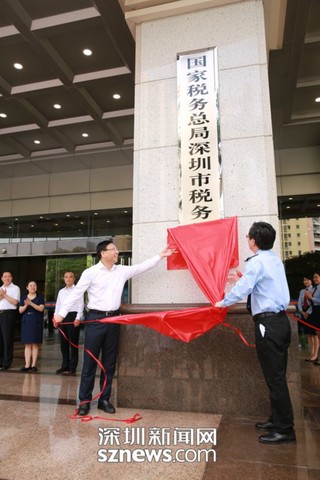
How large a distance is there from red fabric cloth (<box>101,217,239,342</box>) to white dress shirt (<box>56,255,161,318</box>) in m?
0.21

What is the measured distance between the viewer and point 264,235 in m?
3.16

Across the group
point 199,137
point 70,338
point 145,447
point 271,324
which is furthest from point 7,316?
point 271,324

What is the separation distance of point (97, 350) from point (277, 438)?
6.01 feet

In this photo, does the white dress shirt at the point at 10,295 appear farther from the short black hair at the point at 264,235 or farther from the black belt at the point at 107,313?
the short black hair at the point at 264,235

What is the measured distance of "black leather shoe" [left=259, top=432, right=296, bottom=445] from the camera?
9.32 ft

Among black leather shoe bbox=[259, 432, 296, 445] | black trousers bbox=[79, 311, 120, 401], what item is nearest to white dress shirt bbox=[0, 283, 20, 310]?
black trousers bbox=[79, 311, 120, 401]

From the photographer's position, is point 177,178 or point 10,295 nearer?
point 177,178

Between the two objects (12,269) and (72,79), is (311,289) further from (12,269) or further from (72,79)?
(12,269)

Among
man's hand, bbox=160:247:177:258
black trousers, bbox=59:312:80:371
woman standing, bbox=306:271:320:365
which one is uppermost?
man's hand, bbox=160:247:177:258

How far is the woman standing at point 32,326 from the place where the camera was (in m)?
6.13

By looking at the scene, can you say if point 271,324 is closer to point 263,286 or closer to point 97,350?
point 263,286

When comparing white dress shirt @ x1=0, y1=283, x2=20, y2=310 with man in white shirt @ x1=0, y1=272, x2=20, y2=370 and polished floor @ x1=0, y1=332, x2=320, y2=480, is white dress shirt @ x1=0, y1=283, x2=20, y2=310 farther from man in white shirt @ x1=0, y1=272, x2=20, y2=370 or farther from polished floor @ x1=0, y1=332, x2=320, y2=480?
polished floor @ x1=0, y1=332, x2=320, y2=480

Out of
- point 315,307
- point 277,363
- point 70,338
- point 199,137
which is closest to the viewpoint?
point 277,363

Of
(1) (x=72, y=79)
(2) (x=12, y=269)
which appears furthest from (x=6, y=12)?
(2) (x=12, y=269)
